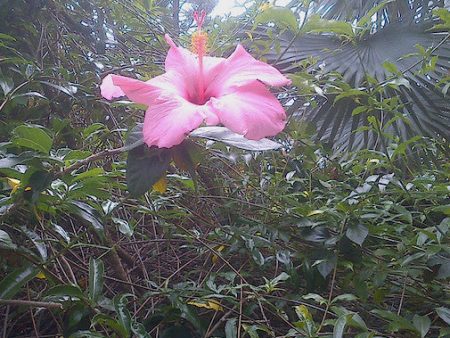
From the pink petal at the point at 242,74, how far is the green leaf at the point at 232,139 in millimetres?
45

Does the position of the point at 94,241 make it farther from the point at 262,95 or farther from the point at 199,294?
the point at 262,95

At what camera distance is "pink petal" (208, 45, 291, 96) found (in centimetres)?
49

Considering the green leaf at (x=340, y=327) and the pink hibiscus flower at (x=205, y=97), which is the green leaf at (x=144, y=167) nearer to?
the pink hibiscus flower at (x=205, y=97)

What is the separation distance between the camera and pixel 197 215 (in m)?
1.10

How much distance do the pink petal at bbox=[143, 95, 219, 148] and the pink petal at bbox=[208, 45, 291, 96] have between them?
0.22ft

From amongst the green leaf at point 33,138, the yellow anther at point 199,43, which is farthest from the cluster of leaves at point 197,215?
the yellow anther at point 199,43

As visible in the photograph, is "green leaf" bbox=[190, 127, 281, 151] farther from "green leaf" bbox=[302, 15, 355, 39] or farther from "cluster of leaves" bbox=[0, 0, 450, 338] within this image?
"green leaf" bbox=[302, 15, 355, 39]

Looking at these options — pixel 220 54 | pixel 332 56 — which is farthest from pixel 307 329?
pixel 332 56

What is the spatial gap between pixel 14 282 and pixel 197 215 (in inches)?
20.6

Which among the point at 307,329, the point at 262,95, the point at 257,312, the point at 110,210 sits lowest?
the point at 257,312

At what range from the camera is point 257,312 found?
952 mm

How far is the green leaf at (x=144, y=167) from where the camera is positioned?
0.47 m

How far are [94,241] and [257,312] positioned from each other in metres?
0.39

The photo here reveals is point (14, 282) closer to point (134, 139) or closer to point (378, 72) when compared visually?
point (134, 139)
